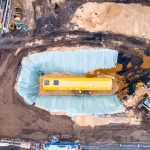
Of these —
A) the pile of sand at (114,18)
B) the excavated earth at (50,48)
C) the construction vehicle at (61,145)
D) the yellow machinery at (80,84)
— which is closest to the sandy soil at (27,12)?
the excavated earth at (50,48)

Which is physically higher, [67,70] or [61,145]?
[67,70]

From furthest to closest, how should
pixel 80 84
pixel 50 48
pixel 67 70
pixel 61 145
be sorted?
pixel 67 70 → pixel 50 48 → pixel 80 84 → pixel 61 145

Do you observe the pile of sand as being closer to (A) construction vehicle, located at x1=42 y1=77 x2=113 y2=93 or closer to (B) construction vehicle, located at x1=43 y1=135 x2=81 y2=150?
(A) construction vehicle, located at x1=42 y1=77 x2=113 y2=93

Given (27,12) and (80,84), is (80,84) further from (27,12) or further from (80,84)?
(27,12)

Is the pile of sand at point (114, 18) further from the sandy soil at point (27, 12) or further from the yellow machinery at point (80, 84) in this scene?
the yellow machinery at point (80, 84)

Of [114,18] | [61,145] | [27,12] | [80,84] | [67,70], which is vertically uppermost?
[27,12]

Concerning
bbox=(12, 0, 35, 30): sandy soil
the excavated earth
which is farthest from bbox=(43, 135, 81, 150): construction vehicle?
bbox=(12, 0, 35, 30): sandy soil

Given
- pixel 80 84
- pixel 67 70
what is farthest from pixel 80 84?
pixel 67 70

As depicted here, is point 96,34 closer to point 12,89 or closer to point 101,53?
point 101,53
